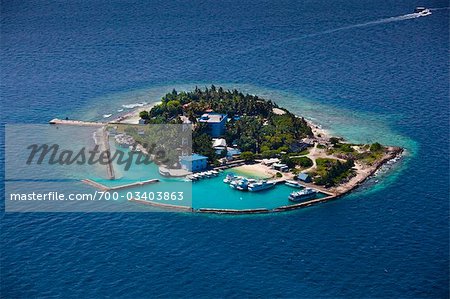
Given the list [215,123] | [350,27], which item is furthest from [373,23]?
[215,123]

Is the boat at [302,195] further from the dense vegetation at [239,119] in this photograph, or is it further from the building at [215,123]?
the building at [215,123]

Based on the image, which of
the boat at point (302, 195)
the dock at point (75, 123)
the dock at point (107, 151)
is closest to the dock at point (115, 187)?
the dock at point (107, 151)

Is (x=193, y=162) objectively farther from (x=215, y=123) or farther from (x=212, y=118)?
(x=212, y=118)

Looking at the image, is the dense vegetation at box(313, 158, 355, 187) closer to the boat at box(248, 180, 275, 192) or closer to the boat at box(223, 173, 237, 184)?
the boat at box(248, 180, 275, 192)

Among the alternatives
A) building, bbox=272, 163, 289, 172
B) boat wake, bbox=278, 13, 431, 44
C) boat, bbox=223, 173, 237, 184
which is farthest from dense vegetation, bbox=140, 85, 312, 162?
boat wake, bbox=278, 13, 431, 44

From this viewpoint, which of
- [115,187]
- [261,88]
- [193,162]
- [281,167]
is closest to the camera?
[115,187]
